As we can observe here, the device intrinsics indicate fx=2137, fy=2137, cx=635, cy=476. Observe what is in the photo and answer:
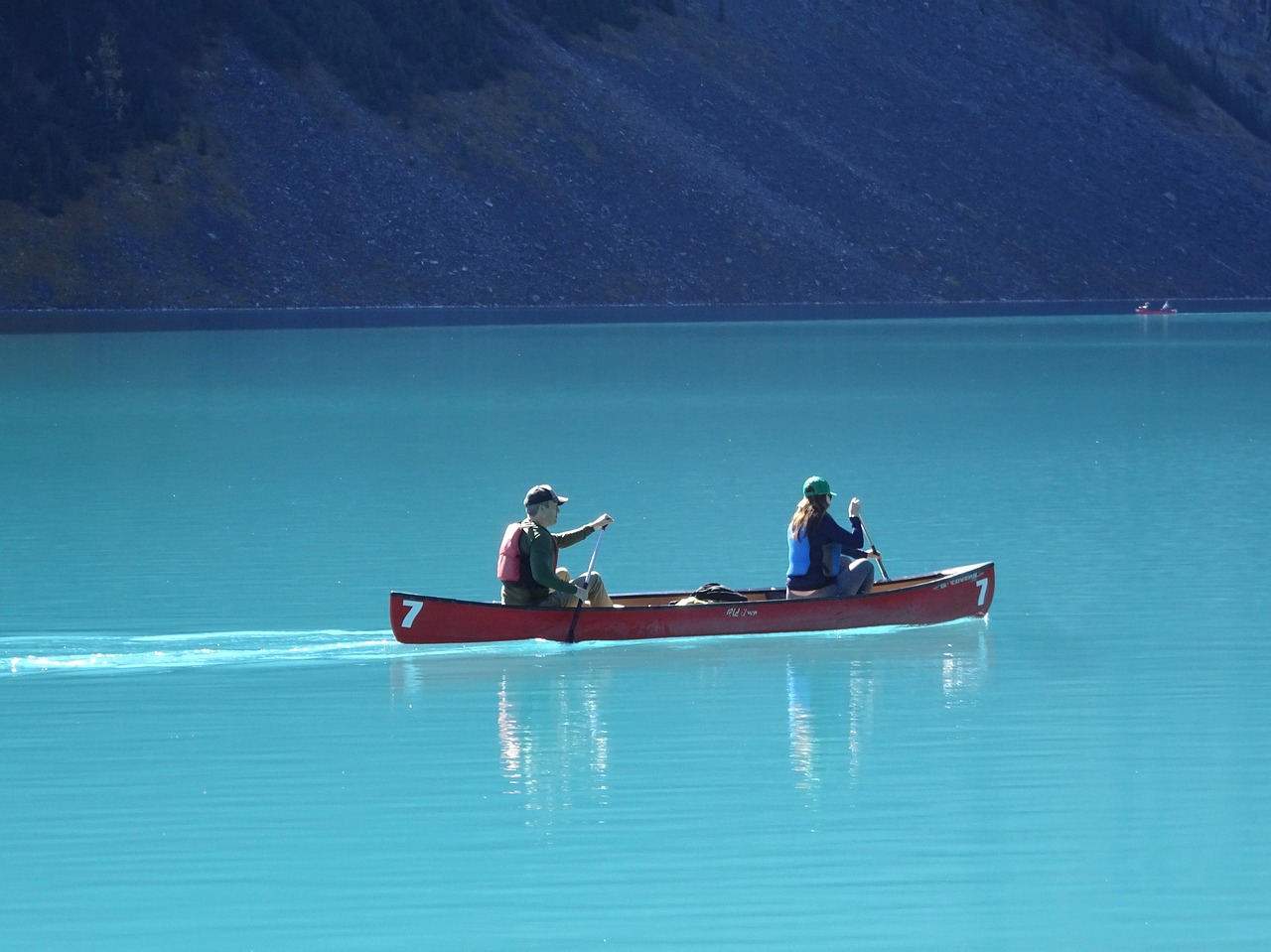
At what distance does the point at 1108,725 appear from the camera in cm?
1568

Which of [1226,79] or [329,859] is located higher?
[1226,79]

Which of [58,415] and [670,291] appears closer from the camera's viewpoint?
[58,415]

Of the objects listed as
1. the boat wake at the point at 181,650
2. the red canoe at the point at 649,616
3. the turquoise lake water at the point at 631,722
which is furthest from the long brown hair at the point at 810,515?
the boat wake at the point at 181,650

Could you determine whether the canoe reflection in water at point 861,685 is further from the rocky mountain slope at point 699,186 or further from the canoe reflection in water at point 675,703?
the rocky mountain slope at point 699,186

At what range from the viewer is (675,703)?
54.9 ft

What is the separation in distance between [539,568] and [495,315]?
97551mm

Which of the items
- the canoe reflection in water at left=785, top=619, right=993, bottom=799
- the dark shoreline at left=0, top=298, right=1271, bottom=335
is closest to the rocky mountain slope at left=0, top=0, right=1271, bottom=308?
the dark shoreline at left=0, top=298, right=1271, bottom=335

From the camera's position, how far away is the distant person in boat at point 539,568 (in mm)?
18266

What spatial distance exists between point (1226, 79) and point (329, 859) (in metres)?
177

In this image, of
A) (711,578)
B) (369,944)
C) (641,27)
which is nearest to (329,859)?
(369,944)

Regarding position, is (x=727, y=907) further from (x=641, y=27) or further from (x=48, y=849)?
(x=641, y=27)

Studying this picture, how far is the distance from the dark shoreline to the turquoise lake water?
217 feet

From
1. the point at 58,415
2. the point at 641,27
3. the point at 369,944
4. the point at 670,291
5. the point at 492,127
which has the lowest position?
the point at 369,944

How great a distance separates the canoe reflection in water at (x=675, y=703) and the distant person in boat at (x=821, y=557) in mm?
507
